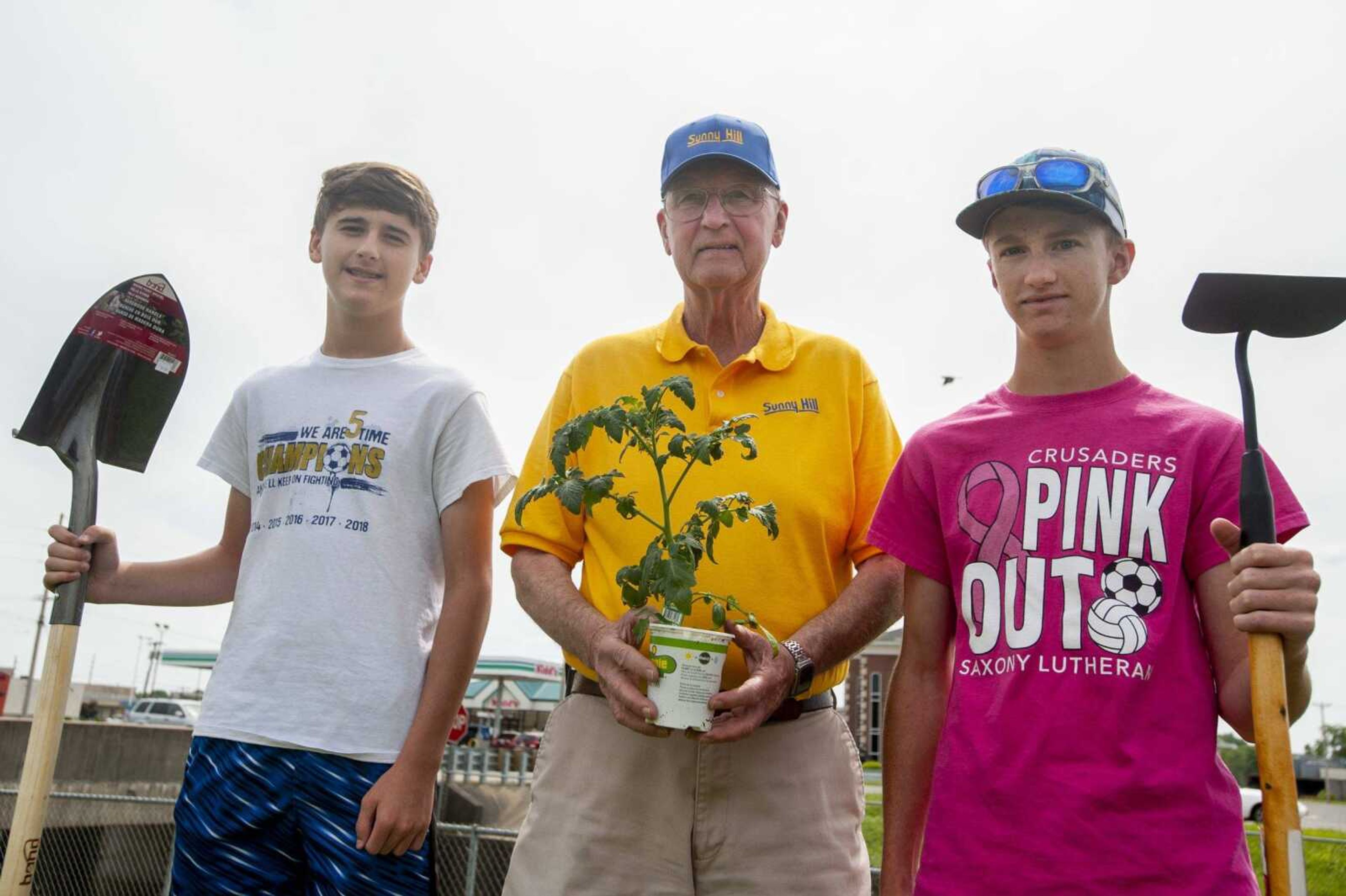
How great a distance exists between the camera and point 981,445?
7.32ft

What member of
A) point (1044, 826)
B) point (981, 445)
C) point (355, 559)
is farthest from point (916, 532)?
point (355, 559)

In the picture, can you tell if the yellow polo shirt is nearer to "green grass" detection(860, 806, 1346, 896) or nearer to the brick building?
"green grass" detection(860, 806, 1346, 896)

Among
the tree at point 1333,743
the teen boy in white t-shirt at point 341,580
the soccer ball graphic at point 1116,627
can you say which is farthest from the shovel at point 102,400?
the tree at point 1333,743

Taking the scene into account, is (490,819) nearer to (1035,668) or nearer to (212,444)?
(212,444)

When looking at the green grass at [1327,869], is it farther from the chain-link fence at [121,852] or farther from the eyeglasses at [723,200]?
the eyeglasses at [723,200]

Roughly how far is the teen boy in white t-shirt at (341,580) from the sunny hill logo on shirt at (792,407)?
0.69 meters

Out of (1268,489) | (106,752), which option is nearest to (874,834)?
(106,752)

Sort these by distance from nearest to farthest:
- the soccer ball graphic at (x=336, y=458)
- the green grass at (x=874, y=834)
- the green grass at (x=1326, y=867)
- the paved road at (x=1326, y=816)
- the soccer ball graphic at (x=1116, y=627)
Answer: the soccer ball graphic at (x=1116, y=627)
the soccer ball graphic at (x=336, y=458)
the green grass at (x=1326, y=867)
the green grass at (x=874, y=834)
the paved road at (x=1326, y=816)

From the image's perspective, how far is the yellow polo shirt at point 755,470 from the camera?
7.80 feet

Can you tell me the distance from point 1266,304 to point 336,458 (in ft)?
6.99

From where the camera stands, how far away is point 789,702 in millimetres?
2316

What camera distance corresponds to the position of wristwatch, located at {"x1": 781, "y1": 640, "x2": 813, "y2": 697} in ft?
7.00

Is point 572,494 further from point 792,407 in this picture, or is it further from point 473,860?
point 473,860

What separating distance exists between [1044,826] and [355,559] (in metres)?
1.67
